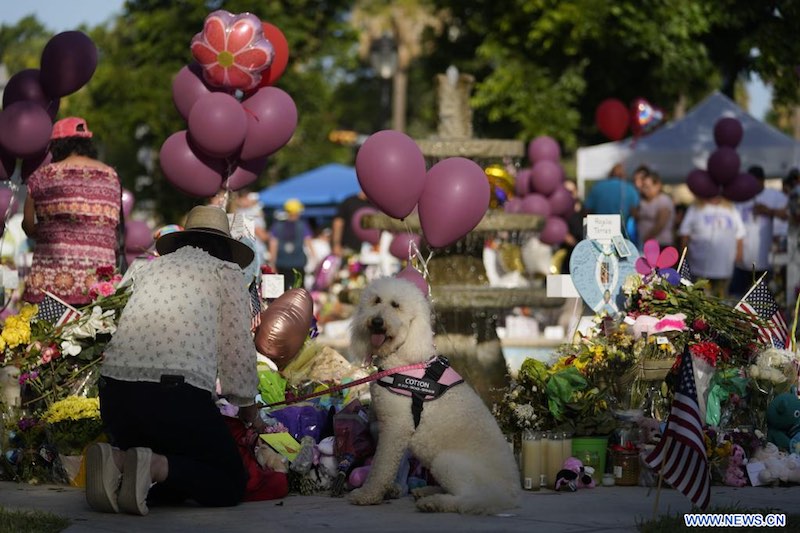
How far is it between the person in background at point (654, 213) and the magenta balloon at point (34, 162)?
7139 millimetres

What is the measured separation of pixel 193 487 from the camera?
648cm

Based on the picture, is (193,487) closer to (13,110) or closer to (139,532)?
(139,532)

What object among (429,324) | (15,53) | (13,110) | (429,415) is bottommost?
(429,415)

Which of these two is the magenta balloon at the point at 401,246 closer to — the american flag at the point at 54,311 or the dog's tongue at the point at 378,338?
the american flag at the point at 54,311

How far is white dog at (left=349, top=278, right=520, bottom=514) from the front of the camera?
254 inches

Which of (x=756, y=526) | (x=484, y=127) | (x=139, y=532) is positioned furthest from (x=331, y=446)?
(x=484, y=127)

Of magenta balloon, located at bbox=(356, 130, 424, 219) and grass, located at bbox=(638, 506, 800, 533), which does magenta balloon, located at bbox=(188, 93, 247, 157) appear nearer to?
magenta balloon, located at bbox=(356, 130, 424, 219)

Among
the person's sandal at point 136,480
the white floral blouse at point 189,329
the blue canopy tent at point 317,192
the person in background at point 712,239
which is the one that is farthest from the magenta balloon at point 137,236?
the blue canopy tent at point 317,192

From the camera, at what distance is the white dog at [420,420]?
254 inches

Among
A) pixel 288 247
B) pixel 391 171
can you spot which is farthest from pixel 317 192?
pixel 391 171

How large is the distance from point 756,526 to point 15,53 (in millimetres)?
59380

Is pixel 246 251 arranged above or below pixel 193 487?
above

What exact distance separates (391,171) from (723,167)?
716 cm

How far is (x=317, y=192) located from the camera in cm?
2719
